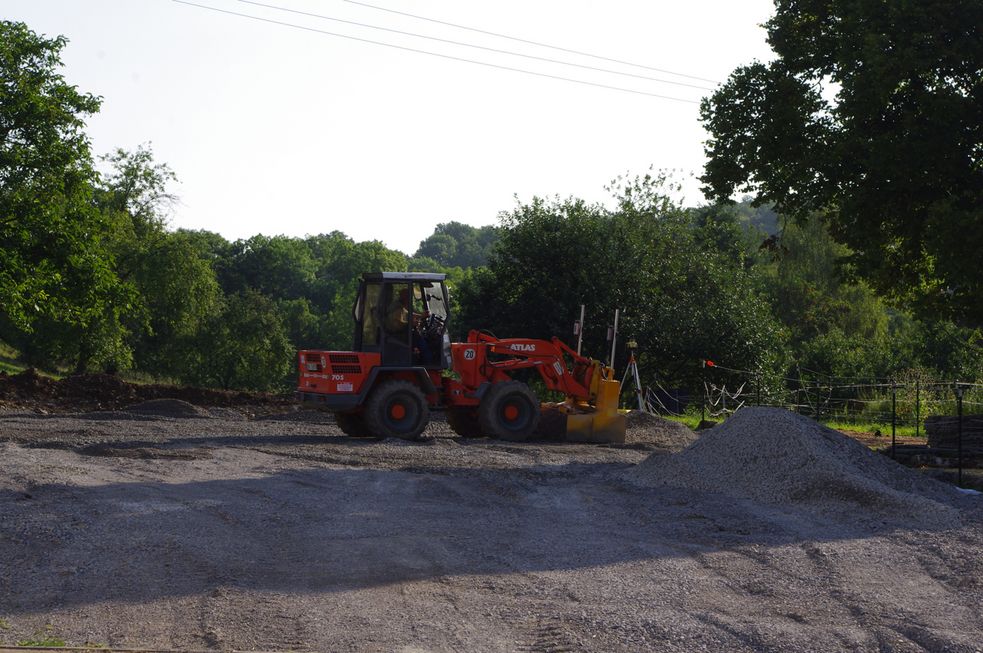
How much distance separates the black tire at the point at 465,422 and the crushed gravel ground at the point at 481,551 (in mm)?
3880

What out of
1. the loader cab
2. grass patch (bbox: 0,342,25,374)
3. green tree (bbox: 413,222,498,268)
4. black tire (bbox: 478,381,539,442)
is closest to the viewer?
the loader cab

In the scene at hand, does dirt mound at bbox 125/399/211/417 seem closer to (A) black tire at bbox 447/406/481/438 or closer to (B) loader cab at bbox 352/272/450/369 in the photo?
(B) loader cab at bbox 352/272/450/369

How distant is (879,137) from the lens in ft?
58.0

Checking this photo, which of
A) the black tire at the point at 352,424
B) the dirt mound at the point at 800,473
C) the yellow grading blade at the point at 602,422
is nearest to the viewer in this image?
the dirt mound at the point at 800,473

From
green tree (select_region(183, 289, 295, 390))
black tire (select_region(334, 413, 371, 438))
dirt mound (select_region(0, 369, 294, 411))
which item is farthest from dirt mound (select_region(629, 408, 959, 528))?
green tree (select_region(183, 289, 295, 390))

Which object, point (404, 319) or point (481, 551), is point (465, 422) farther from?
point (481, 551)

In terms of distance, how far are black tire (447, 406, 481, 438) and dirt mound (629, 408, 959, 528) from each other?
18.7 ft

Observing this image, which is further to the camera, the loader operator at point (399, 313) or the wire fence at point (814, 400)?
the wire fence at point (814, 400)

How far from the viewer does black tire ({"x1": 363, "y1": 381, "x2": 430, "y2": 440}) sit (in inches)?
755

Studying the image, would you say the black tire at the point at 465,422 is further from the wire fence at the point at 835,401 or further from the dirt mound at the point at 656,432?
the wire fence at the point at 835,401

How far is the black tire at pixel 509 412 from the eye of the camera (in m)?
20.2

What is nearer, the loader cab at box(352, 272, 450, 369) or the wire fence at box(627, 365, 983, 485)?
the loader cab at box(352, 272, 450, 369)

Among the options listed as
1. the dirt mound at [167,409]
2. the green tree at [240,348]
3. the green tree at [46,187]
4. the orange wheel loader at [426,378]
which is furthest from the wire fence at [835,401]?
the green tree at [240,348]

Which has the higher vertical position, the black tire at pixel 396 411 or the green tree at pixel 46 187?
the green tree at pixel 46 187
